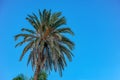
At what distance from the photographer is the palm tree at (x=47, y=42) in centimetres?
3322

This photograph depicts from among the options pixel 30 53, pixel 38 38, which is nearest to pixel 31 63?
pixel 30 53

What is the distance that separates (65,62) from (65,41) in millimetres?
2951

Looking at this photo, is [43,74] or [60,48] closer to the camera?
[60,48]

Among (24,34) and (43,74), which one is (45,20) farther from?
(43,74)

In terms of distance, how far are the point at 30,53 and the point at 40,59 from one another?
79.6 inches

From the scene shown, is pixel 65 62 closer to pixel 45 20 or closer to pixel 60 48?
pixel 60 48

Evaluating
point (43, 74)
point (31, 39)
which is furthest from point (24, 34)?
point (43, 74)

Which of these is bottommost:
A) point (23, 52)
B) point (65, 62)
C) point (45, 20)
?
point (65, 62)

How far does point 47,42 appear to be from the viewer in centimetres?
3375

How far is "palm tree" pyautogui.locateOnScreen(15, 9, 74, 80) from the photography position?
33219 mm

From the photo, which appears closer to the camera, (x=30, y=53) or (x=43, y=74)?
(x=30, y=53)

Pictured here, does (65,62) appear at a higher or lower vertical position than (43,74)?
lower

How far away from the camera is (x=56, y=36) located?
33.7 meters

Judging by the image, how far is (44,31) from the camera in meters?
34.2
